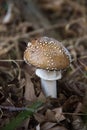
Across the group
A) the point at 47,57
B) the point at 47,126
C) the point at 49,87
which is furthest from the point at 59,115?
the point at 47,57

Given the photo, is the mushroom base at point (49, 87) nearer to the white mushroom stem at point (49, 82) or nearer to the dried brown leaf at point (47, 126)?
the white mushroom stem at point (49, 82)

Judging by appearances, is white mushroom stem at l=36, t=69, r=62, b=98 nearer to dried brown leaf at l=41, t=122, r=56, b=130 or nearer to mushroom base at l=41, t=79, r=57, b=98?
mushroom base at l=41, t=79, r=57, b=98

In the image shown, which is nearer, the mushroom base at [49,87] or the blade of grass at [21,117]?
the blade of grass at [21,117]

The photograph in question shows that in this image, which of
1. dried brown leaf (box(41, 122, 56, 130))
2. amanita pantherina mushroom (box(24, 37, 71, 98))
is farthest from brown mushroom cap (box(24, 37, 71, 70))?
dried brown leaf (box(41, 122, 56, 130))

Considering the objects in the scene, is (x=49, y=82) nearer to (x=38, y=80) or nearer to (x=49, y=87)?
(x=49, y=87)

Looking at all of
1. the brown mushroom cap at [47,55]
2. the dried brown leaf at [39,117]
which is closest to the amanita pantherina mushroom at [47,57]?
the brown mushroom cap at [47,55]

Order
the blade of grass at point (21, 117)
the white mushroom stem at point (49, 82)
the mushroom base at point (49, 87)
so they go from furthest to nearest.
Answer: the mushroom base at point (49, 87) < the white mushroom stem at point (49, 82) < the blade of grass at point (21, 117)

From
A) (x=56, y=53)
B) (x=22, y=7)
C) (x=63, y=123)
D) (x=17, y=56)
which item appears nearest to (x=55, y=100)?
(x=63, y=123)
